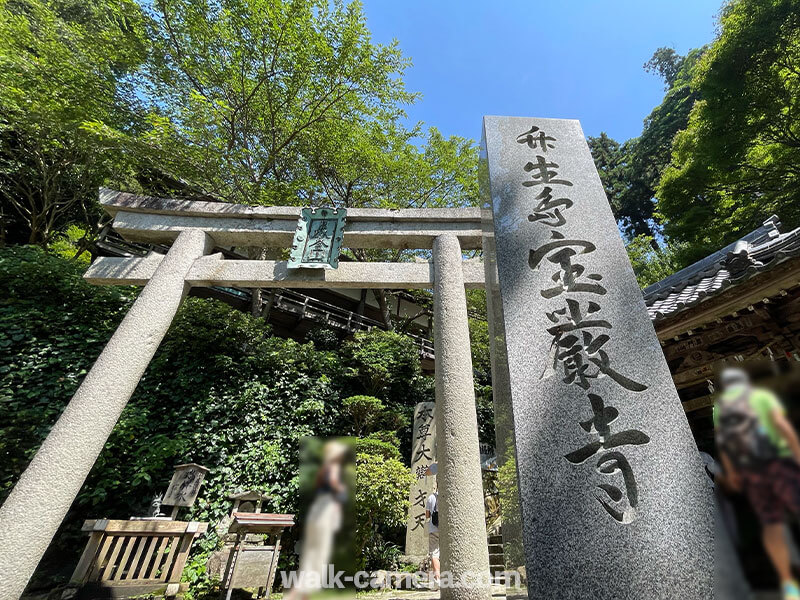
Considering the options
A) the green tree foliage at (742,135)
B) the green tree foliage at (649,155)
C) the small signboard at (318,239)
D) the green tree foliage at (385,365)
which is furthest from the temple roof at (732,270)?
the green tree foliage at (649,155)

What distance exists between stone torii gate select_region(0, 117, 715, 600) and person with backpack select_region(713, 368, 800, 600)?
1.72m

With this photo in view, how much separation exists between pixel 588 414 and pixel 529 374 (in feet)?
1.18

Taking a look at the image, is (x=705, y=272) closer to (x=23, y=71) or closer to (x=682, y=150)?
(x=682, y=150)

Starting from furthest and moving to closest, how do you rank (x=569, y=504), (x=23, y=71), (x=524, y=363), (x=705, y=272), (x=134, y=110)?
(x=134, y=110) → (x=23, y=71) → (x=705, y=272) → (x=524, y=363) → (x=569, y=504)

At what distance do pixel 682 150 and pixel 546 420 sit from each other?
9.38 m

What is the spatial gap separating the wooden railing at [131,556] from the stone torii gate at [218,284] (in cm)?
66

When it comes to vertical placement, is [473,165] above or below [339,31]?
above

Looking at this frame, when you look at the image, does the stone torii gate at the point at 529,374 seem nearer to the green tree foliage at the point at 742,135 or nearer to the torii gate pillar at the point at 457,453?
the torii gate pillar at the point at 457,453

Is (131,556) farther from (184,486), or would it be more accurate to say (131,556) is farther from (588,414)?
(588,414)

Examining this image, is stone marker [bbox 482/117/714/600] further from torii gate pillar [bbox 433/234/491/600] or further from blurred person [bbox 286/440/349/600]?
blurred person [bbox 286/440/349/600]

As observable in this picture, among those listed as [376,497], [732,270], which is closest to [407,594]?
[376,497]

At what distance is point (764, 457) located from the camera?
0.28 meters

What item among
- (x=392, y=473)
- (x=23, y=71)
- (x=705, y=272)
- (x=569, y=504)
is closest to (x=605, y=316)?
(x=569, y=504)

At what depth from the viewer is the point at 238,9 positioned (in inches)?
250
